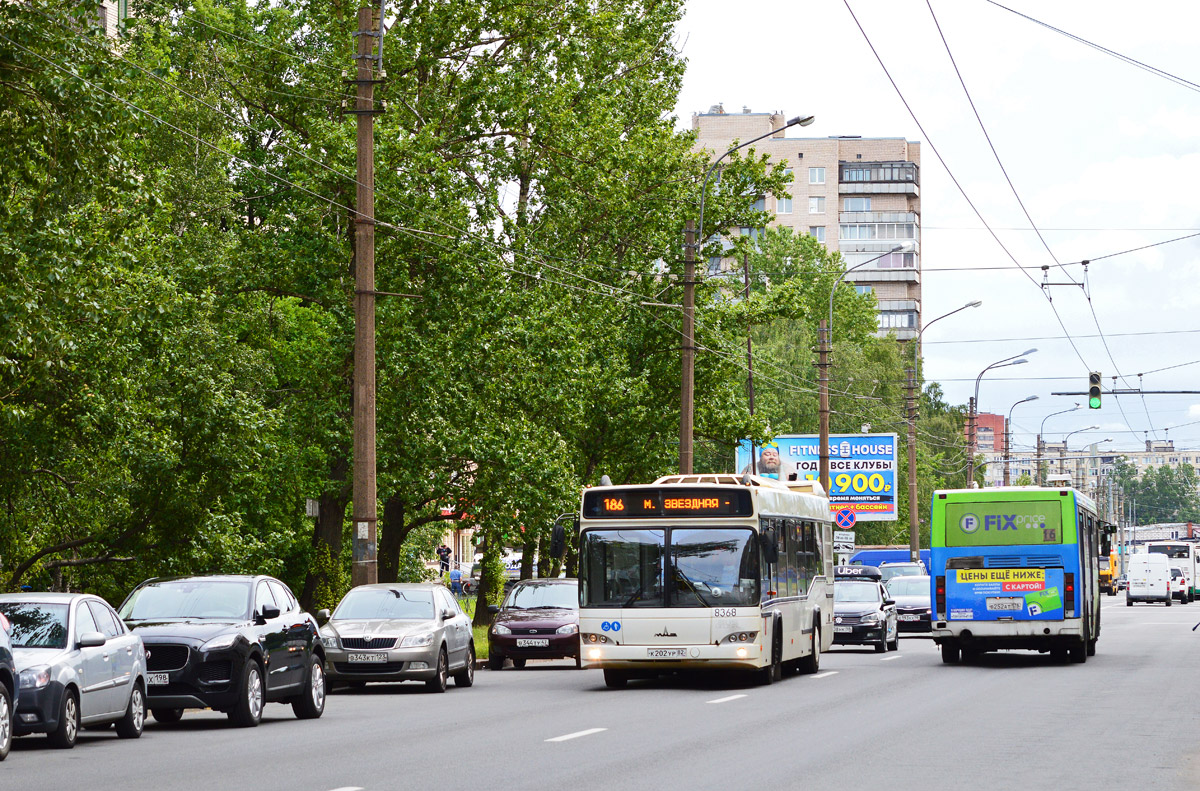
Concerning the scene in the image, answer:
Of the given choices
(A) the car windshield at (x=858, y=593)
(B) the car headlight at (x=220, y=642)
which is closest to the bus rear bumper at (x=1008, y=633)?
(A) the car windshield at (x=858, y=593)

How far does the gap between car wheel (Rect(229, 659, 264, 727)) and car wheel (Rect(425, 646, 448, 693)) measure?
6150mm

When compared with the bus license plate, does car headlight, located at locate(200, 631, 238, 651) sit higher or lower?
higher

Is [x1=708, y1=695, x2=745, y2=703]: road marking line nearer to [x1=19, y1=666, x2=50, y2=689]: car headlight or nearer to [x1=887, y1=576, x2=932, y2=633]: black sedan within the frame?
[x1=19, y1=666, x2=50, y2=689]: car headlight

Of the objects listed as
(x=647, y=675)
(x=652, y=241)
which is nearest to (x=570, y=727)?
(x=647, y=675)

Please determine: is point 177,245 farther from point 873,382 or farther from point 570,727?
point 873,382

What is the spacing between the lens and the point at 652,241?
4688 cm

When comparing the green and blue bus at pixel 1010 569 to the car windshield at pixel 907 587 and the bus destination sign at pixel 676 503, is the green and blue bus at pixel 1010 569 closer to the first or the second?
the bus destination sign at pixel 676 503

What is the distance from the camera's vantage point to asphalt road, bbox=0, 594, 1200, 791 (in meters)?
12.9

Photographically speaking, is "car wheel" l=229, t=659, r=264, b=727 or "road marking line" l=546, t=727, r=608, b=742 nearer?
"road marking line" l=546, t=727, r=608, b=742

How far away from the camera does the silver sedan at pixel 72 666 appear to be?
599 inches

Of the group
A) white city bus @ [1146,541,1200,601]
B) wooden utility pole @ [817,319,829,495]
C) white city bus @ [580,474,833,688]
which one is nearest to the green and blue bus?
white city bus @ [580,474,833,688]

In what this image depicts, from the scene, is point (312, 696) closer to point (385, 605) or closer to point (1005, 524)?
point (385, 605)

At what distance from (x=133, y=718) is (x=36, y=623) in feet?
4.65

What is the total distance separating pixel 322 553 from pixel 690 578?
15108 millimetres
